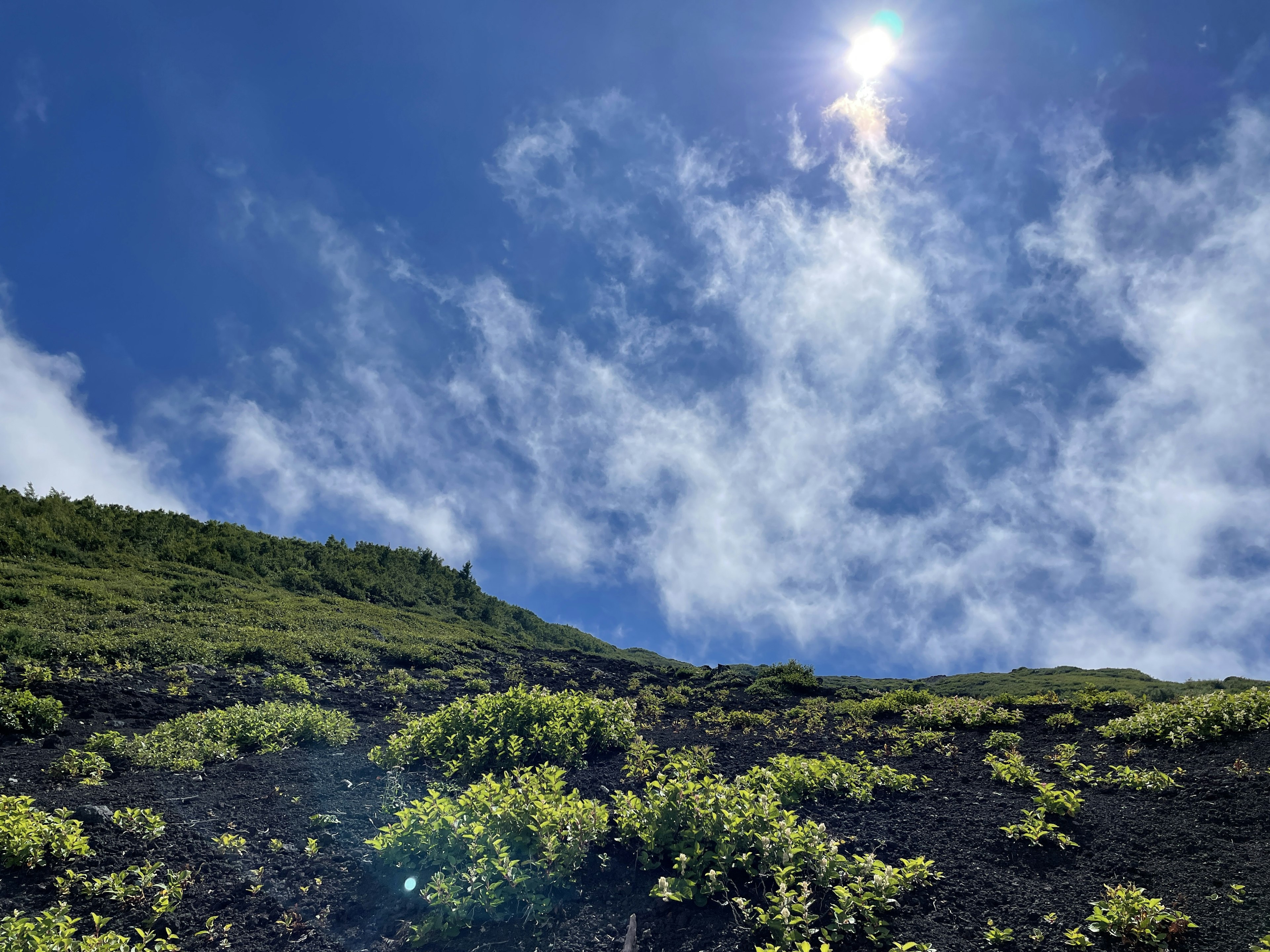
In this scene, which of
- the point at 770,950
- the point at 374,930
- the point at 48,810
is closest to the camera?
the point at 770,950

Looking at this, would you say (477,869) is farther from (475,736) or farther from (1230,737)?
(1230,737)

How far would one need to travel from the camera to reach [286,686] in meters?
13.5

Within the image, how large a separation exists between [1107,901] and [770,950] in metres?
2.60

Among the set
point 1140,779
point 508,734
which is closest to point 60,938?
point 508,734

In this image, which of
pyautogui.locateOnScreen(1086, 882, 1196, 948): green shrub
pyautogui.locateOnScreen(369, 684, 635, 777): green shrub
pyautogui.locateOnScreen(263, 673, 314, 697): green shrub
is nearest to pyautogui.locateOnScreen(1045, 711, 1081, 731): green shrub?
pyautogui.locateOnScreen(369, 684, 635, 777): green shrub

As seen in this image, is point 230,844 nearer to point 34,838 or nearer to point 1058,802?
point 34,838

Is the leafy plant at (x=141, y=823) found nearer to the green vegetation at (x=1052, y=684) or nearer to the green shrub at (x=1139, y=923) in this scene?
the green shrub at (x=1139, y=923)

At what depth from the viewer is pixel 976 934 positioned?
4.30 metres

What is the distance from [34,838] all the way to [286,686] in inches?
351

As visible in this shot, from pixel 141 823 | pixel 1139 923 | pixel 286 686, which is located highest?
pixel 286 686

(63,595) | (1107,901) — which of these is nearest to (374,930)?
(1107,901)

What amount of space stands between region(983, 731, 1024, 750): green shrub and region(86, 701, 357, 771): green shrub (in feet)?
34.9

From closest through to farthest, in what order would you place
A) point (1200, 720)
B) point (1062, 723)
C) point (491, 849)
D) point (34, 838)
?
1. point (34, 838)
2. point (491, 849)
3. point (1200, 720)
4. point (1062, 723)

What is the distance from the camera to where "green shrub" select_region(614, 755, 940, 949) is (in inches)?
172
